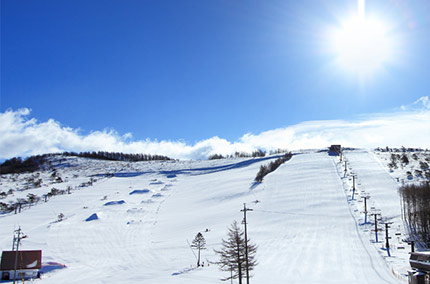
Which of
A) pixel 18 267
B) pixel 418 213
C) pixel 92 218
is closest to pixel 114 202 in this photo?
pixel 92 218

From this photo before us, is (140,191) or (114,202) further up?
(140,191)

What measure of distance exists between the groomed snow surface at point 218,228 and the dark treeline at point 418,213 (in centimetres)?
274

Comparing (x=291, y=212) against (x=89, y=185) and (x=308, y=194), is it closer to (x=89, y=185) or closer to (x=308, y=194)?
(x=308, y=194)

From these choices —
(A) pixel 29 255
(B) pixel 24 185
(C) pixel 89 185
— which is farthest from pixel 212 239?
(B) pixel 24 185

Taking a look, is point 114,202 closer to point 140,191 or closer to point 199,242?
point 140,191

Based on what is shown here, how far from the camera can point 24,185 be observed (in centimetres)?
Result: 13800

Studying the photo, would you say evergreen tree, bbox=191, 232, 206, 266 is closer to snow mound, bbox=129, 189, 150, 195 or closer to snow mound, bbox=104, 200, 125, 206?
snow mound, bbox=104, 200, 125, 206

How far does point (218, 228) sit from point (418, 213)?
34.0 metres

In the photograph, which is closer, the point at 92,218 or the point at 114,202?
the point at 92,218

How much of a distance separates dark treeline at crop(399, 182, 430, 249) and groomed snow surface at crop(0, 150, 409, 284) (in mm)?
2735

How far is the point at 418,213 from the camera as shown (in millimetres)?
52469

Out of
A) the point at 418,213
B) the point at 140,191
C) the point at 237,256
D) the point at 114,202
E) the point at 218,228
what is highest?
the point at 140,191

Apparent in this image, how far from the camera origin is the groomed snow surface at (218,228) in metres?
35.9

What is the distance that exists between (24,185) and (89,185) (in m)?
34.5
